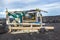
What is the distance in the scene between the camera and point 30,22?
71.4 feet

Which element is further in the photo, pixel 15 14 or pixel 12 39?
pixel 15 14

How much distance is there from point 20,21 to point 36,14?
1881mm

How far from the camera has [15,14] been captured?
22047 millimetres

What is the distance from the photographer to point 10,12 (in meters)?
21.7

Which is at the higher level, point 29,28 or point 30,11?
point 30,11

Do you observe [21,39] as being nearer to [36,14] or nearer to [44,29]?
[44,29]

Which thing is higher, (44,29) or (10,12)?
(10,12)

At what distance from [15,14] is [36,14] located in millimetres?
2273

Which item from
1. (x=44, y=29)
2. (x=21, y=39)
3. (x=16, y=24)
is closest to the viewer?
(x=21, y=39)

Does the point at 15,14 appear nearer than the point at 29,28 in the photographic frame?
No

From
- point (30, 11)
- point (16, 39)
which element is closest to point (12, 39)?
point (16, 39)

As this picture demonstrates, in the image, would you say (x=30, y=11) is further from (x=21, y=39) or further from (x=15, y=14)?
(x=21, y=39)

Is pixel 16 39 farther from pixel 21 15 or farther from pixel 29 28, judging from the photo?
pixel 21 15

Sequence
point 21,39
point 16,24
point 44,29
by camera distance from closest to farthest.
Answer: point 21,39 → point 44,29 → point 16,24
